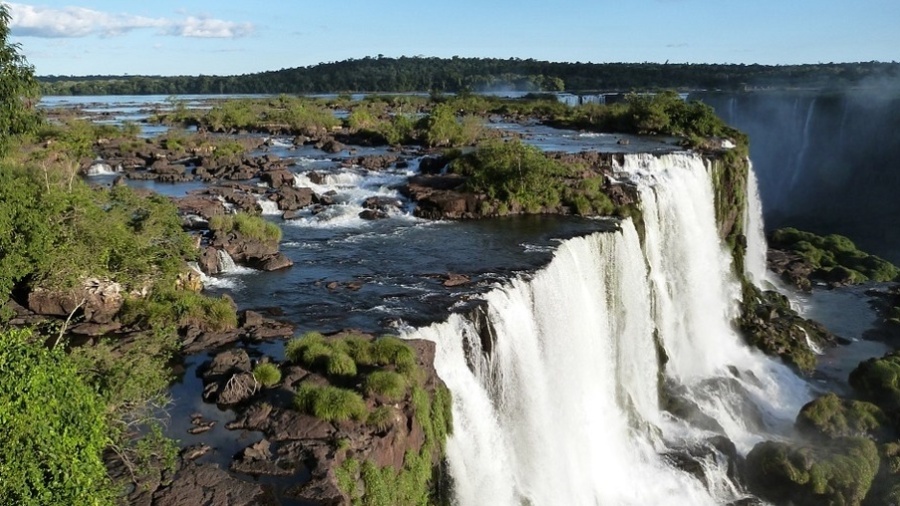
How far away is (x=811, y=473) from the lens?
15812mm

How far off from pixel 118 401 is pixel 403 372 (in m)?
3.94

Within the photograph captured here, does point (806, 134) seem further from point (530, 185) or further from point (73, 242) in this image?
point (73, 242)

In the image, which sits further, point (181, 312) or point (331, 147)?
point (331, 147)

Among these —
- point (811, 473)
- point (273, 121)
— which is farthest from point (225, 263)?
point (273, 121)

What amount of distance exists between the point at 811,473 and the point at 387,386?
11.5 metres

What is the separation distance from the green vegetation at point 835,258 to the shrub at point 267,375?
3049cm

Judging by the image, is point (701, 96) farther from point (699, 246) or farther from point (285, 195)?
point (285, 195)

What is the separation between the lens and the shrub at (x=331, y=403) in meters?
9.59

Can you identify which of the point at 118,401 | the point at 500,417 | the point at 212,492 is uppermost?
the point at 118,401

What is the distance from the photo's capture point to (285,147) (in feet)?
127

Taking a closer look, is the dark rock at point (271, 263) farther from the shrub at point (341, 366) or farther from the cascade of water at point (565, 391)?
the shrub at point (341, 366)

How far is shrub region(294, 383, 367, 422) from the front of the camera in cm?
959

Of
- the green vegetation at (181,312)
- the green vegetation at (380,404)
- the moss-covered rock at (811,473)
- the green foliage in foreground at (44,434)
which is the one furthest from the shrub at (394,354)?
the moss-covered rock at (811,473)

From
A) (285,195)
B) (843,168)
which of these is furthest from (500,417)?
(843,168)
